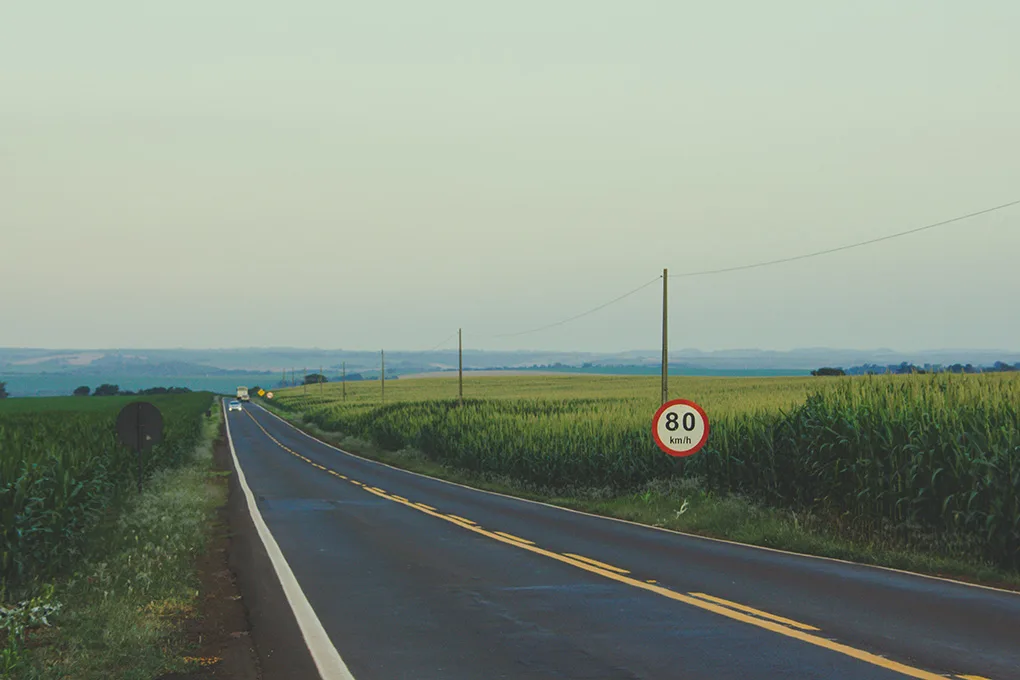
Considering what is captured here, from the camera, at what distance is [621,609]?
35.7ft

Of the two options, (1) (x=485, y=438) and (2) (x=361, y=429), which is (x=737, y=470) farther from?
(2) (x=361, y=429)

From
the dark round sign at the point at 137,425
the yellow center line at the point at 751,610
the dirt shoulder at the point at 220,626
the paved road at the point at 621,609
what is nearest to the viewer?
the paved road at the point at 621,609

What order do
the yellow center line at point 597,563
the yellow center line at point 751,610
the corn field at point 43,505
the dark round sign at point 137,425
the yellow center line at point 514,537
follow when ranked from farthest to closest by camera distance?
the dark round sign at point 137,425 → the yellow center line at point 514,537 → the yellow center line at point 597,563 → the corn field at point 43,505 → the yellow center line at point 751,610

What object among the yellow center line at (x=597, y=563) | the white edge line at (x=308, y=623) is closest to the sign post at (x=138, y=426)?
the white edge line at (x=308, y=623)

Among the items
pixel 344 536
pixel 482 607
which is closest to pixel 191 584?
pixel 482 607

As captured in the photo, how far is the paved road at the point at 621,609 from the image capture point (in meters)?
8.38

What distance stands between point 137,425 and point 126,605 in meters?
13.3

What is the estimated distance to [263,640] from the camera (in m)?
9.83

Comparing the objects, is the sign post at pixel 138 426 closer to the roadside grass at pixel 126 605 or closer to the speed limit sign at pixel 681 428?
the roadside grass at pixel 126 605

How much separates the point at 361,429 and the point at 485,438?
109 ft

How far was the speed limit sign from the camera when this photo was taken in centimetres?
2178

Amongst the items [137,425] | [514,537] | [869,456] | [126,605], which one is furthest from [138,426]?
[869,456]

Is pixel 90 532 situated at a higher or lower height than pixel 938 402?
lower

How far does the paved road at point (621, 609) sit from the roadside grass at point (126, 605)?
154 cm
